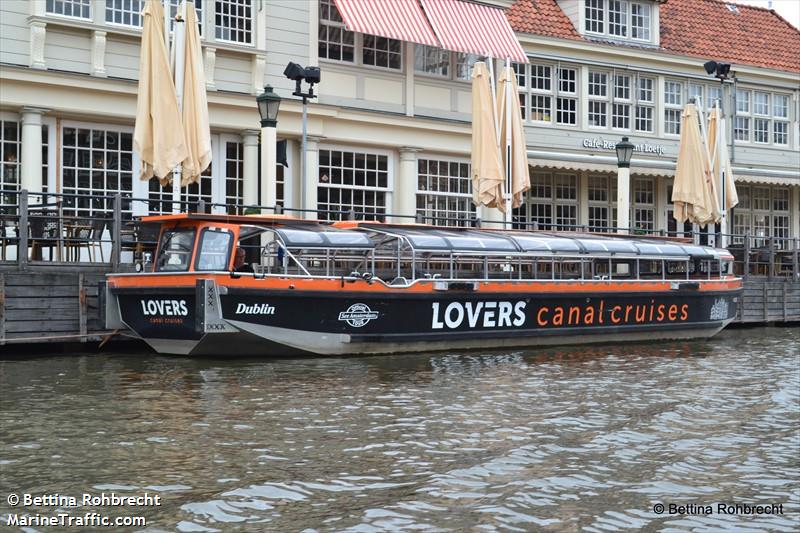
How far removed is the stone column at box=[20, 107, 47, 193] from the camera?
20453 mm

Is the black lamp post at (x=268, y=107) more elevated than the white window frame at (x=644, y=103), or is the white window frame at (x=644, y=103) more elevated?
the white window frame at (x=644, y=103)

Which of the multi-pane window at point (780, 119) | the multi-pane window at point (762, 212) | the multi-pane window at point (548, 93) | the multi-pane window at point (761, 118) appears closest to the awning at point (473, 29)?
the multi-pane window at point (548, 93)

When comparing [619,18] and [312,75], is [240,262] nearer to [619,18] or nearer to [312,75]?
[312,75]

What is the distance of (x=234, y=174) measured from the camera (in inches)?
932

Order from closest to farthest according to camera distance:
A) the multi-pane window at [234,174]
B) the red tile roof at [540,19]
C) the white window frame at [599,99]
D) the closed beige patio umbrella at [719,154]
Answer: the multi-pane window at [234,174]
the closed beige patio umbrella at [719,154]
the red tile roof at [540,19]
the white window frame at [599,99]

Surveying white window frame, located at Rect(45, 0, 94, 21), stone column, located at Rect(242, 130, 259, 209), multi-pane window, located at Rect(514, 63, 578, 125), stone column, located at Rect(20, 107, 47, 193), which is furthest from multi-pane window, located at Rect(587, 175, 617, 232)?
stone column, located at Rect(20, 107, 47, 193)

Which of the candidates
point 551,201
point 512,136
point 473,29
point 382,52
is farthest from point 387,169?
point 551,201

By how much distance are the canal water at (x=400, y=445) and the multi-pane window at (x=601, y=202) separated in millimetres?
16584

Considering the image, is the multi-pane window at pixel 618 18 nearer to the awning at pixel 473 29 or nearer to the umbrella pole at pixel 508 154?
the awning at pixel 473 29

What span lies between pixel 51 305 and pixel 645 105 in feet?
65.5

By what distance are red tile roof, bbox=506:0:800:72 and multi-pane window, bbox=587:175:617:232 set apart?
397 cm

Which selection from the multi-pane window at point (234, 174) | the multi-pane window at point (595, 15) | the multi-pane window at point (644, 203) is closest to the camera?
the multi-pane window at point (234, 174)

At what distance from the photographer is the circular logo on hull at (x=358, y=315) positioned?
662 inches

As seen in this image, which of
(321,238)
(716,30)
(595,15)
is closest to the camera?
(321,238)
